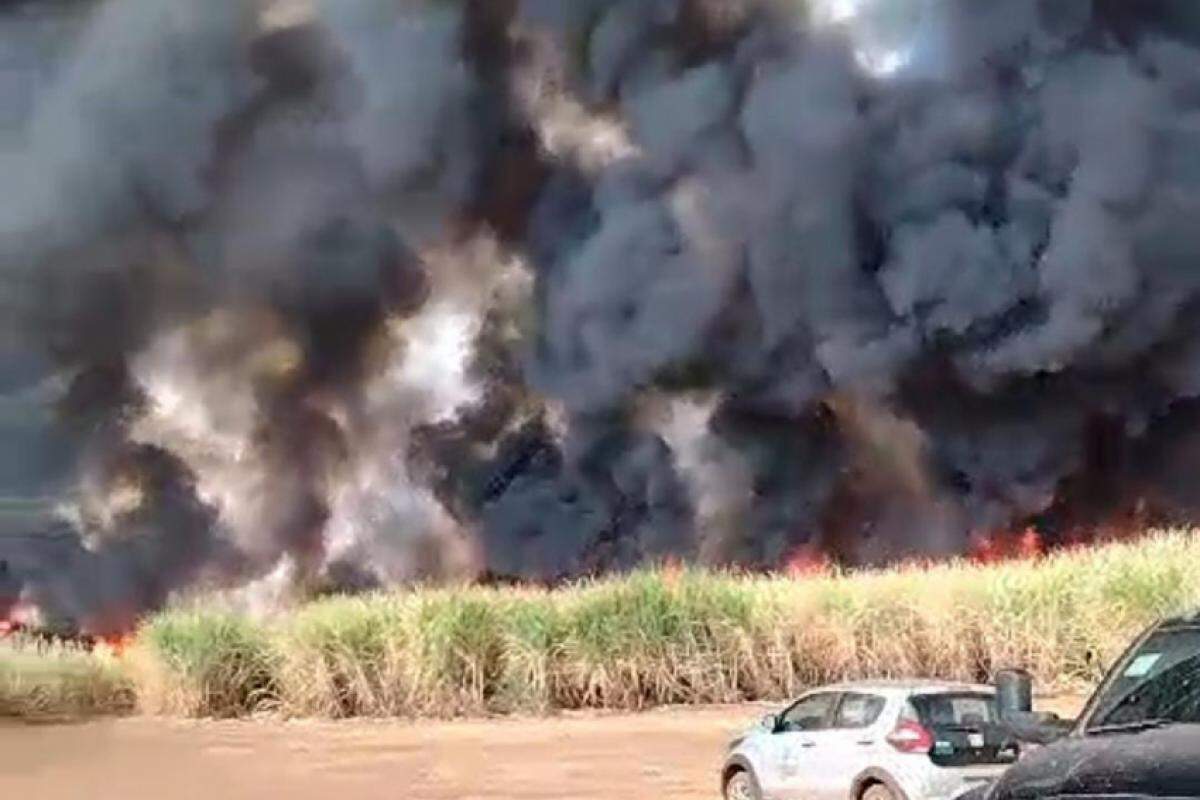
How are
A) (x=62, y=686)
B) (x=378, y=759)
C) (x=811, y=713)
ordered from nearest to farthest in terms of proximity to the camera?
(x=811, y=713) → (x=378, y=759) → (x=62, y=686)

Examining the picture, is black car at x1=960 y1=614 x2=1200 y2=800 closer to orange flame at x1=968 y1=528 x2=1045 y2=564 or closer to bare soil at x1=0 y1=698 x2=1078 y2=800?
bare soil at x1=0 y1=698 x2=1078 y2=800

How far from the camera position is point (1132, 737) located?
562 cm

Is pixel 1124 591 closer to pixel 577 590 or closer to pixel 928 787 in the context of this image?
pixel 577 590

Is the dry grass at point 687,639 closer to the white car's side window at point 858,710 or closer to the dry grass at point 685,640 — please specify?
the dry grass at point 685,640

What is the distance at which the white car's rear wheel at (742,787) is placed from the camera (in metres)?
16.4

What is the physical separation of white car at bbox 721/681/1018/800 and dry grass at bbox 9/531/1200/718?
40.8 ft

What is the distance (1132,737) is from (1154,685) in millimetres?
805

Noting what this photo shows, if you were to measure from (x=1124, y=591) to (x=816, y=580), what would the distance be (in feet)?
15.9

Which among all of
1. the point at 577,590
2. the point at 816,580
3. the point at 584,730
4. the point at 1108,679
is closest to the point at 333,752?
the point at 584,730

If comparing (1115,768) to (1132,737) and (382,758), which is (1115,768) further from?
(382,758)

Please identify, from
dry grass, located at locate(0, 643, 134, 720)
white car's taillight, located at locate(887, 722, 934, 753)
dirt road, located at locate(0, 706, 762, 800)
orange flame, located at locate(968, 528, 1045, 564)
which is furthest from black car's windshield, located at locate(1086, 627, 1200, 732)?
orange flame, located at locate(968, 528, 1045, 564)

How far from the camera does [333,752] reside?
24.9 metres

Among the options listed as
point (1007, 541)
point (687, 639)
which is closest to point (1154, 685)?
point (687, 639)

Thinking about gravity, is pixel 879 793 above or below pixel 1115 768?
above
